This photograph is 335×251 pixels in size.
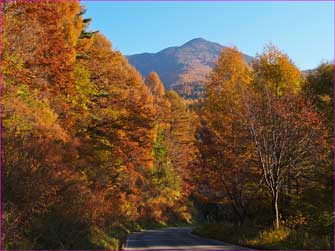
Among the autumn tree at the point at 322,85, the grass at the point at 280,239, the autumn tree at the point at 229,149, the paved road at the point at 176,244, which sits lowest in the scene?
the paved road at the point at 176,244

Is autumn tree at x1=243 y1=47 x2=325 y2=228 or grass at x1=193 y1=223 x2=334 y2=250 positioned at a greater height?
autumn tree at x1=243 y1=47 x2=325 y2=228

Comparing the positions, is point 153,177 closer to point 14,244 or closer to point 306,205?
point 306,205

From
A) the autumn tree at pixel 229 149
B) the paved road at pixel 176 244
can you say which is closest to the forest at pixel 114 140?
the autumn tree at pixel 229 149

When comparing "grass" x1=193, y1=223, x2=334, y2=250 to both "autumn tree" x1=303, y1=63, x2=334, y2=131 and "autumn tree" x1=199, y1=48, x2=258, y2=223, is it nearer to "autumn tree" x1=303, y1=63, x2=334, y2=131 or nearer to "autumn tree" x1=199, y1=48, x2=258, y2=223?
"autumn tree" x1=199, y1=48, x2=258, y2=223

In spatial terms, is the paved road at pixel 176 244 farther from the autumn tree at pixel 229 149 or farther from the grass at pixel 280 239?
the autumn tree at pixel 229 149

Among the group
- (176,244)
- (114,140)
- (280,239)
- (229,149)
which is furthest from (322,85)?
(176,244)

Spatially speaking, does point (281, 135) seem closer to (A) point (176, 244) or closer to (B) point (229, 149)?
(B) point (229, 149)

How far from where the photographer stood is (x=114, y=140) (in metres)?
24.9

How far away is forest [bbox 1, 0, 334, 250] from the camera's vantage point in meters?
12.6

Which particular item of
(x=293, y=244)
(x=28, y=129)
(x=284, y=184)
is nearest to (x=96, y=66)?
(x=28, y=129)

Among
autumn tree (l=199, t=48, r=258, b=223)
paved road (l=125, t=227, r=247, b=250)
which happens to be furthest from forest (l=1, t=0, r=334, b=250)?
paved road (l=125, t=227, r=247, b=250)

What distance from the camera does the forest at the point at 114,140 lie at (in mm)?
12641

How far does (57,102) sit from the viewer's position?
18.0 metres

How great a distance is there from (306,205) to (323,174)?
2.14 meters
